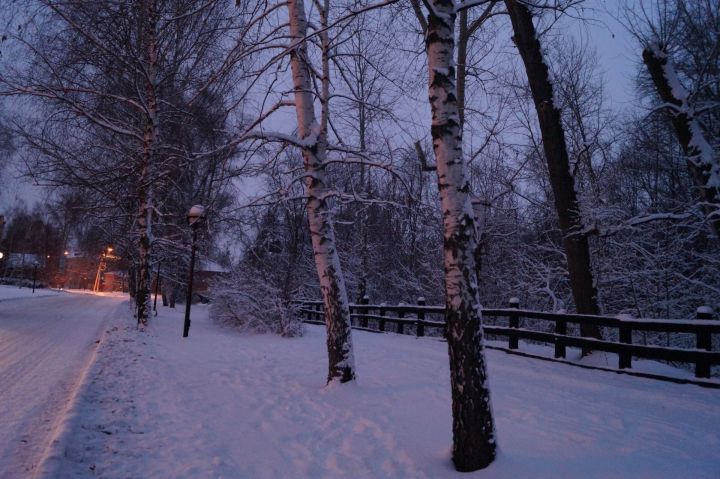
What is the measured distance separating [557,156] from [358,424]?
7569mm

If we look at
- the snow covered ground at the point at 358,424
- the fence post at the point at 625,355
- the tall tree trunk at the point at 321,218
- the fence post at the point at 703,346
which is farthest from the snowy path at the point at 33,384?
the fence post at the point at 703,346

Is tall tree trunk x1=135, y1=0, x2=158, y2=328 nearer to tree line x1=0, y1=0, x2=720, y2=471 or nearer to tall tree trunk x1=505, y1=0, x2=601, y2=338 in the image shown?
tree line x1=0, y1=0, x2=720, y2=471

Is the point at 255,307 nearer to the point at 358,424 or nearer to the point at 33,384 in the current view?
the point at 33,384

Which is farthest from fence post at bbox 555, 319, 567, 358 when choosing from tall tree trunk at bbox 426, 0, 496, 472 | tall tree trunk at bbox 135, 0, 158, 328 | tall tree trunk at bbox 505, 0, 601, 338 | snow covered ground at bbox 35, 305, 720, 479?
tall tree trunk at bbox 135, 0, 158, 328

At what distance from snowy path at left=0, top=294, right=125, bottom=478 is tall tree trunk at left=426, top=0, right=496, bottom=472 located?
341cm

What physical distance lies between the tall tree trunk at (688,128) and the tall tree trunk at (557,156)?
2.21 metres

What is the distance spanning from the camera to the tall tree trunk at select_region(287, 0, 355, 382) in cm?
647

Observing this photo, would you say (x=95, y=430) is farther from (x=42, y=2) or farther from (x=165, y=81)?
(x=165, y=81)

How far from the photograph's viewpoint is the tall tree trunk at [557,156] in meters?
9.57

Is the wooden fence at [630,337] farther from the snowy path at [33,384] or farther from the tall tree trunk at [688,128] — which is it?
the snowy path at [33,384]

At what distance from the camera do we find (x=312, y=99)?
6.98m

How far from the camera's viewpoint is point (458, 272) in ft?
12.2

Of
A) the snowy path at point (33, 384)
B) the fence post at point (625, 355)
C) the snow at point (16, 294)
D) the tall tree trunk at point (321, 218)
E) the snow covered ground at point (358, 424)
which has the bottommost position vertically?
the snowy path at point (33, 384)

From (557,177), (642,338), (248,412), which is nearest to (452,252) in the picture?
(248,412)
